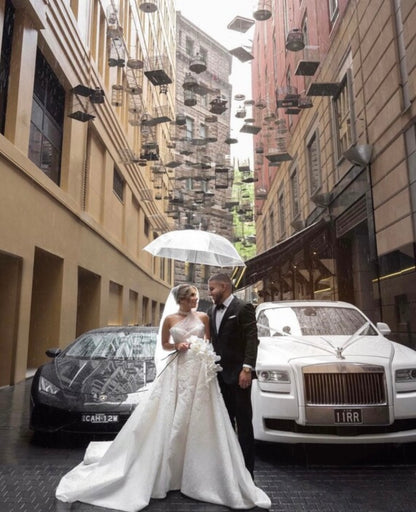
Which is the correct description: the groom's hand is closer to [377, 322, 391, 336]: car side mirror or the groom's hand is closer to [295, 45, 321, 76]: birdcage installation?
[377, 322, 391, 336]: car side mirror

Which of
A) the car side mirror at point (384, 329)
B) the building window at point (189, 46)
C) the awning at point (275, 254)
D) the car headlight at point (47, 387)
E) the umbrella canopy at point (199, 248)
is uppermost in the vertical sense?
the building window at point (189, 46)

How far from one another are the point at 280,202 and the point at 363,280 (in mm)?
12559

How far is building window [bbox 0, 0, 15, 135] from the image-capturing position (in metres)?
10.9

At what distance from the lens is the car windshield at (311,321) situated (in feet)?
21.1

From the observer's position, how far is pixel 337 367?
5.05 meters

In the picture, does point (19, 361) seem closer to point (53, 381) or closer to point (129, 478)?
point (53, 381)

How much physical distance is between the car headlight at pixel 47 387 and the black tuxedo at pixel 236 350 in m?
2.48

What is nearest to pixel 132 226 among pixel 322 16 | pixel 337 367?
pixel 322 16

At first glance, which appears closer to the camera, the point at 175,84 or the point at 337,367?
the point at 337,367

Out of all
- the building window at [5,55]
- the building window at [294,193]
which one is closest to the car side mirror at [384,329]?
the building window at [5,55]

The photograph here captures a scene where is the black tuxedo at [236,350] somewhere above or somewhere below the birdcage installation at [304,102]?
below

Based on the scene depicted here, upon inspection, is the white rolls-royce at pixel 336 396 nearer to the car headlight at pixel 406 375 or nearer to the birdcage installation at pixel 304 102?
the car headlight at pixel 406 375

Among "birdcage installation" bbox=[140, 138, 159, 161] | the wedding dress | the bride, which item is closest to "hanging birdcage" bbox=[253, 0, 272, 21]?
"birdcage installation" bbox=[140, 138, 159, 161]

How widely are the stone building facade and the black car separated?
6.75m
